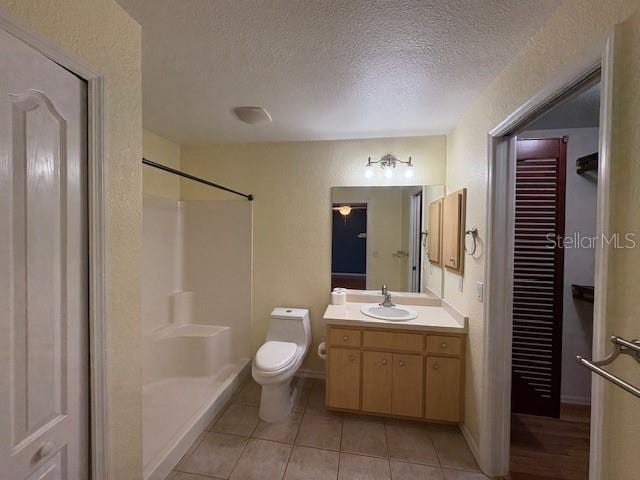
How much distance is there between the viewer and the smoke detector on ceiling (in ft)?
6.54

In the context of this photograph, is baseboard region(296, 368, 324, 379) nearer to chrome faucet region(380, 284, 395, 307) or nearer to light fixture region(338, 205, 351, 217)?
chrome faucet region(380, 284, 395, 307)

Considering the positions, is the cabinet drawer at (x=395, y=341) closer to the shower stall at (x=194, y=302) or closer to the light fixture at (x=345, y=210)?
the light fixture at (x=345, y=210)

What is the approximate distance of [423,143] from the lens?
2.54m

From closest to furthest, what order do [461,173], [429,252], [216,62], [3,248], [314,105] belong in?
[3,248]
[216,62]
[314,105]
[461,173]
[429,252]

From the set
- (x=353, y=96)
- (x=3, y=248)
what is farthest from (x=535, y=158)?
(x=3, y=248)

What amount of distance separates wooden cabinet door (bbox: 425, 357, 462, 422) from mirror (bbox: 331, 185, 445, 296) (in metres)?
0.71

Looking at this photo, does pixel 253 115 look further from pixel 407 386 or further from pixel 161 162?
pixel 407 386

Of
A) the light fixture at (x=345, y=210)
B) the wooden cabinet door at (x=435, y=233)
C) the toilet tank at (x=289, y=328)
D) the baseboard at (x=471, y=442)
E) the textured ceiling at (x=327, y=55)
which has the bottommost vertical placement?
the baseboard at (x=471, y=442)

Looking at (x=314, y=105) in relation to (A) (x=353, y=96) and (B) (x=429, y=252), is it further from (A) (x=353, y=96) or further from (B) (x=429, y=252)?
(B) (x=429, y=252)

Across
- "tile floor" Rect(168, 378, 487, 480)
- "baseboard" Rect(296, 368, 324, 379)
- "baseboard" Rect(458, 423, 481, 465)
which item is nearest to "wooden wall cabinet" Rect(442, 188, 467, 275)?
"baseboard" Rect(458, 423, 481, 465)

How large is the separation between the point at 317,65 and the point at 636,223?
1.45m

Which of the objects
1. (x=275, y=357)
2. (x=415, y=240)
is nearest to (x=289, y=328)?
(x=275, y=357)

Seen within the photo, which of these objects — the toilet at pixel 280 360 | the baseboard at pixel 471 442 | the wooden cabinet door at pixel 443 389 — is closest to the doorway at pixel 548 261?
the baseboard at pixel 471 442

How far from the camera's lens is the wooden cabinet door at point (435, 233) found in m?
2.40
